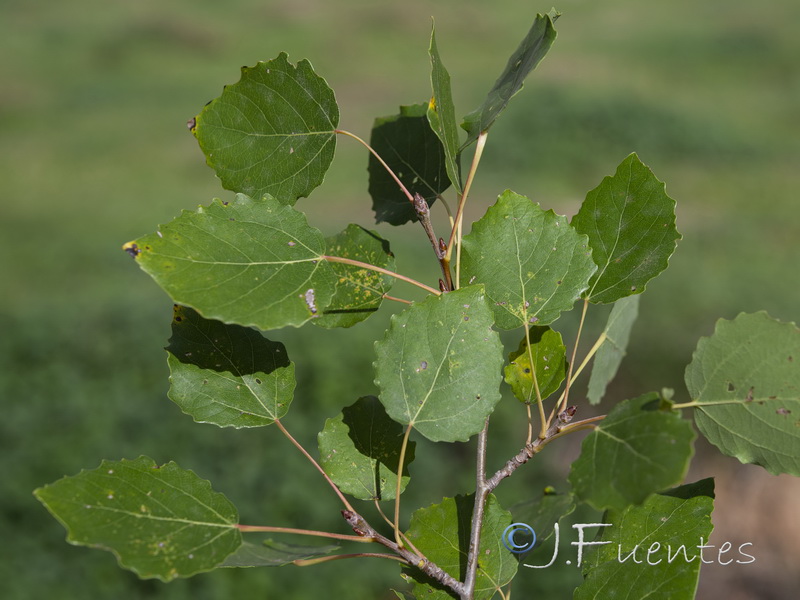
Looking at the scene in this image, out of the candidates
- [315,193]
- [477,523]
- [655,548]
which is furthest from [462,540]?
[315,193]

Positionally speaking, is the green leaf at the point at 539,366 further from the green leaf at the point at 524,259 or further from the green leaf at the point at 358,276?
the green leaf at the point at 358,276

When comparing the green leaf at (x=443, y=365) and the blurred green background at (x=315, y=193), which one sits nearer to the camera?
the green leaf at (x=443, y=365)

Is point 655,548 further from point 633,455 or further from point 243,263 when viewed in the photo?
point 243,263

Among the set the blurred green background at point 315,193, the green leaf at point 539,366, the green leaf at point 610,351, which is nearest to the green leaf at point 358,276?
the green leaf at point 539,366

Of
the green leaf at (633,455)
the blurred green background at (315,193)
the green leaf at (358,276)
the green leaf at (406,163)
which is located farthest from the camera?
the blurred green background at (315,193)

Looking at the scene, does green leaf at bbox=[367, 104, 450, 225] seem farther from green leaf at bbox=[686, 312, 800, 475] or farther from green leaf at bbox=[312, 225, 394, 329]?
green leaf at bbox=[686, 312, 800, 475]

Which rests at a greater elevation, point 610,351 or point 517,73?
point 517,73
